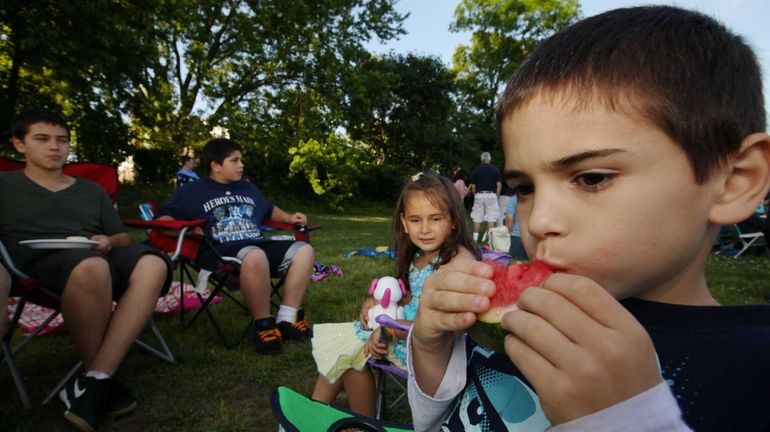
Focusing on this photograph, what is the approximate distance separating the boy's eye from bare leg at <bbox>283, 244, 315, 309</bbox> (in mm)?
4112

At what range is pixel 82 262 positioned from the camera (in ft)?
10.2

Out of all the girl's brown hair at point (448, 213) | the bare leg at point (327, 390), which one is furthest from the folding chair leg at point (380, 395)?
the girl's brown hair at point (448, 213)

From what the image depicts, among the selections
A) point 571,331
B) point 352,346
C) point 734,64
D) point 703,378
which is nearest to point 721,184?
point 734,64

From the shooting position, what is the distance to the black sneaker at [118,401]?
9.58 ft

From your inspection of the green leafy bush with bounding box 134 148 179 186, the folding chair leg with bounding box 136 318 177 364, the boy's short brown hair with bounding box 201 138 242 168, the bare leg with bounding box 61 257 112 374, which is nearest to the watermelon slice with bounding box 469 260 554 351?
the bare leg with bounding box 61 257 112 374

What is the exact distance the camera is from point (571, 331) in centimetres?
→ 67

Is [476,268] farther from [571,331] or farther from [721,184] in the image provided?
[721,184]

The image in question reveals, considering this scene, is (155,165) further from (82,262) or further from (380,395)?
(380,395)

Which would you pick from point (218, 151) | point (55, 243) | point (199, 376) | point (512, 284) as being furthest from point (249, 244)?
point (512, 284)

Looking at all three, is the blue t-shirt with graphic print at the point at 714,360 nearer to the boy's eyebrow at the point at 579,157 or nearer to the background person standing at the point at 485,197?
the boy's eyebrow at the point at 579,157

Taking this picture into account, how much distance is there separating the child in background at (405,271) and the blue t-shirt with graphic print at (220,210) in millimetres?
2330

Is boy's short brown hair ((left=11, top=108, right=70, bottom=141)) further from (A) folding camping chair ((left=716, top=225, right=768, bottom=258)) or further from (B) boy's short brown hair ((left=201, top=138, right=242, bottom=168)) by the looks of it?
(A) folding camping chair ((left=716, top=225, right=768, bottom=258))

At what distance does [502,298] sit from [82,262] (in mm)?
3300

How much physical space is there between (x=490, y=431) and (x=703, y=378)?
474 millimetres
